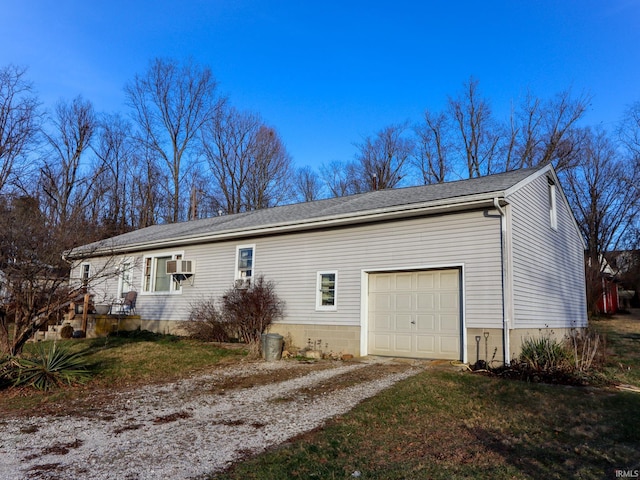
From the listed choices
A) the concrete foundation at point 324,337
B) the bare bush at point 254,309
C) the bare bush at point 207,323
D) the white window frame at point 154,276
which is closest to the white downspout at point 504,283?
the concrete foundation at point 324,337

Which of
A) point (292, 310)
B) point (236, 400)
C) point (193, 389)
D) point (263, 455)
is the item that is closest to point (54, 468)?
point (263, 455)

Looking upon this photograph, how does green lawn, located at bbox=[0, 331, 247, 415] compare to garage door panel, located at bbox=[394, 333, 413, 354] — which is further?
garage door panel, located at bbox=[394, 333, 413, 354]

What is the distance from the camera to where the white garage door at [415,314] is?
1025 cm

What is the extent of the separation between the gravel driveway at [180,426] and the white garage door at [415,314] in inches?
61.5

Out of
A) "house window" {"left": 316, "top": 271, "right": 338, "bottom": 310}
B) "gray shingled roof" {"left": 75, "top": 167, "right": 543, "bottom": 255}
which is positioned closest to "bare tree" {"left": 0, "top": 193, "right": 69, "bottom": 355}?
"gray shingled roof" {"left": 75, "top": 167, "right": 543, "bottom": 255}

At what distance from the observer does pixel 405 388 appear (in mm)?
7555

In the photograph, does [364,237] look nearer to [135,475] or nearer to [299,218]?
[299,218]

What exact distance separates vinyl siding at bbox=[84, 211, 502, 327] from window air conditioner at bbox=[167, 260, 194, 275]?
0.84 feet

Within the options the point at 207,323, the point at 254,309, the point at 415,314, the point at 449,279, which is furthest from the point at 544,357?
the point at 207,323

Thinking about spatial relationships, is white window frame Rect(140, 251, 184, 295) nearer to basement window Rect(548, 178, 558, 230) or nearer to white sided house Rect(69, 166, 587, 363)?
white sided house Rect(69, 166, 587, 363)

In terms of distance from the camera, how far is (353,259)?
1184cm

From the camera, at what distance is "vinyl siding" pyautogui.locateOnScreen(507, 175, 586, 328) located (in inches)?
393

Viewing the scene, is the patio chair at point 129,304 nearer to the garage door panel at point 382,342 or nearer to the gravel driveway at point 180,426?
the gravel driveway at point 180,426

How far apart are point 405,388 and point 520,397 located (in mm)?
1721
